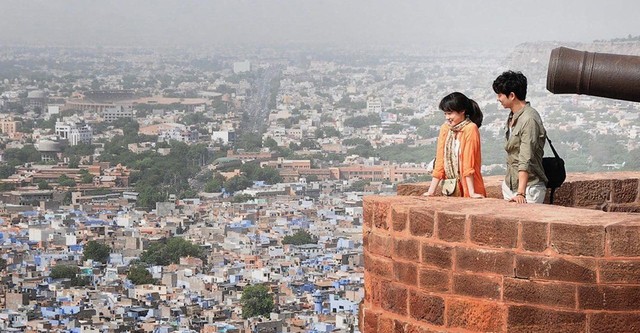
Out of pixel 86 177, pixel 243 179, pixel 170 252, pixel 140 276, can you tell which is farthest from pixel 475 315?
pixel 86 177

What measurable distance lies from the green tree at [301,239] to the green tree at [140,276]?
581 centimetres

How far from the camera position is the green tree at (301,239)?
153 feet

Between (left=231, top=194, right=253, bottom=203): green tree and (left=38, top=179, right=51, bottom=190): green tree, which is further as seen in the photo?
(left=38, top=179, right=51, bottom=190): green tree

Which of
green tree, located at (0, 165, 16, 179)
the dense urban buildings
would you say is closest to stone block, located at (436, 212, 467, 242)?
the dense urban buildings

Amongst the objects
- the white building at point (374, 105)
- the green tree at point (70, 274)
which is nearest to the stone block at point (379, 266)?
the green tree at point (70, 274)

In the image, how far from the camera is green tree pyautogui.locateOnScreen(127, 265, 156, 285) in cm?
4150

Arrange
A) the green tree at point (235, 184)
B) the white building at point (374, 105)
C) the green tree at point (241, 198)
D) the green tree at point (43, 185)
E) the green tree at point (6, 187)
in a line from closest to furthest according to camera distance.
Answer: the green tree at point (241, 198) < the green tree at point (6, 187) < the green tree at point (43, 185) < the green tree at point (235, 184) < the white building at point (374, 105)

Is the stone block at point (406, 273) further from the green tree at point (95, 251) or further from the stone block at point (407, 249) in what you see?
the green tree at point (95, 251)

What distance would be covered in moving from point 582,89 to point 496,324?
1150 millimetres

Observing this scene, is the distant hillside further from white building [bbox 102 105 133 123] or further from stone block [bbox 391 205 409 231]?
stone block [bbox 391 205 409 231]

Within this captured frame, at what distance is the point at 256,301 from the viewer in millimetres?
36844

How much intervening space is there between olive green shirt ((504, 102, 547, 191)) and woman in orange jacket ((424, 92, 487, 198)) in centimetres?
11

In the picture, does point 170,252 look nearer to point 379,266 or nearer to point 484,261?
point 379,266

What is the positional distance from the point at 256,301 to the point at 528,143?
3293 cm
